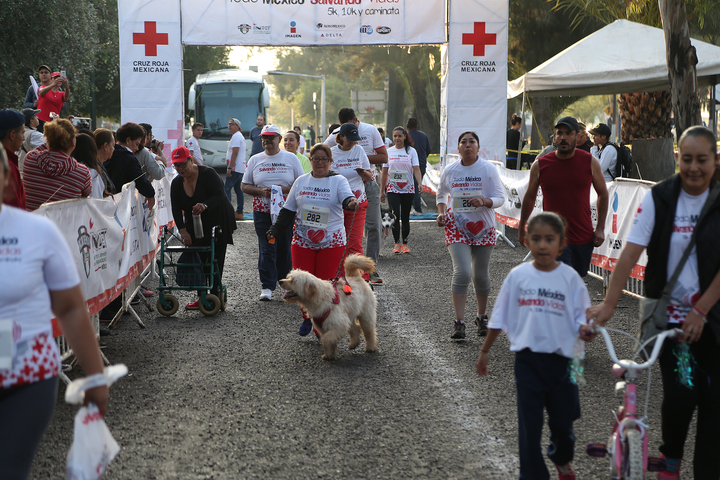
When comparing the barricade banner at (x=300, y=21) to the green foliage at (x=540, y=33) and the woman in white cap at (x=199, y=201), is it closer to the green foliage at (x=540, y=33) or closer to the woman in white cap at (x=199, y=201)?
the woman in white cap at (x=199, y=201)

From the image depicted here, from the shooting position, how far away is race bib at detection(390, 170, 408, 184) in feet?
39.0

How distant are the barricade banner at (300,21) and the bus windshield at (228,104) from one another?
586 inches

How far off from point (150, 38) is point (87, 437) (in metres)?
15.2

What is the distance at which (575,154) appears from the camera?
5.85 metres

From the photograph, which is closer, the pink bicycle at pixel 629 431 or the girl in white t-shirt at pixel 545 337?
the pink bicycle at pixel 629 431

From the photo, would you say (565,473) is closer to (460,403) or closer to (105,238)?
(460,403)

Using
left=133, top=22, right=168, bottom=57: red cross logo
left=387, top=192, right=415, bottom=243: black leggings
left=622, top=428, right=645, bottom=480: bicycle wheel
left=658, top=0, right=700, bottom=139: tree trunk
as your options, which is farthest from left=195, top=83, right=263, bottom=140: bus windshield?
left=622, top=428, right=645, bottom=480: bicycle wheel

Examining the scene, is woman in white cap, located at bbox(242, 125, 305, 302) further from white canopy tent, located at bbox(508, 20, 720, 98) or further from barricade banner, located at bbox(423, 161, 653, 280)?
white canopy tent, located at bbox(508, 20, 720, 98)

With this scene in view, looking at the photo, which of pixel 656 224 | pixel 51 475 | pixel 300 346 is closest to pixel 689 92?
pixel 300 346

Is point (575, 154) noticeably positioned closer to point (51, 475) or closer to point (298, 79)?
point (51, 475)

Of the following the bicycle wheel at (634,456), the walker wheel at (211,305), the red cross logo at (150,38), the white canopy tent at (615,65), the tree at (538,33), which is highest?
the tree at (538,33)

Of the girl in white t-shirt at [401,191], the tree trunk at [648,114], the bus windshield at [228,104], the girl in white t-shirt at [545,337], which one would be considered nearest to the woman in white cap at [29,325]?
the girl in white t-shirt at [545,337]

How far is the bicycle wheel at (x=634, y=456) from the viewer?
308 centimetres

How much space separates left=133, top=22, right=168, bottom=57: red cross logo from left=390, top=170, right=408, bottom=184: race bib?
7327 millimetres
